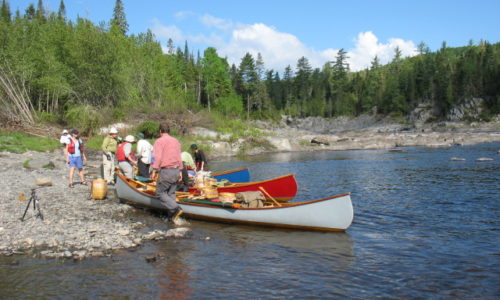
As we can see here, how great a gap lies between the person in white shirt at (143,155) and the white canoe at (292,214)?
9.46ft

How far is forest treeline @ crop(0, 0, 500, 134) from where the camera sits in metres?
32.8

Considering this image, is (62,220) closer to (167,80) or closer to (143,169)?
(143,169)

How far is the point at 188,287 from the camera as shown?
18.9 ft

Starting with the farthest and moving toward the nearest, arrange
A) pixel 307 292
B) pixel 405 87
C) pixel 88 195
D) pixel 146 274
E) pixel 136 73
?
pixel 405 87, pixel 136 73, pixel 88 195, pixel 146 274, pixel 307 292

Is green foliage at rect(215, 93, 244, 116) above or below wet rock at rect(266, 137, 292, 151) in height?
above

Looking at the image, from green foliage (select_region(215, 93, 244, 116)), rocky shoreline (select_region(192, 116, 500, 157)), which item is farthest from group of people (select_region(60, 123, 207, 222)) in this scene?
green foliage (select_region(215, 93, 244, 116))

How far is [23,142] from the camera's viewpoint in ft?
77.4

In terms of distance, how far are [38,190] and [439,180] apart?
15971mm

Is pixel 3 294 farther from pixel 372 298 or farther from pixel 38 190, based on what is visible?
pixel 38 190

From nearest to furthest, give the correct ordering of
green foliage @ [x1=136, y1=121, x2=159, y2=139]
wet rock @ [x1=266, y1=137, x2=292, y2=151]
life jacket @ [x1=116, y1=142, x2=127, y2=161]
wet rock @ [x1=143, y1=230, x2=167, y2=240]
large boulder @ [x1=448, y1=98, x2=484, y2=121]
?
wet rock @ [x1=143, y1=230, x2=167, y2=240] < life jacket @ [x1=116, y1=142, x2=127, y2=161] < green foliage @ [x1=136, y1=121, x2=159, y2=139] < wet rock @ [x1=266, y1=137, x2=292, y2=151] < large boulder @ [x1=448, y1=98, x2=484, y2=121]

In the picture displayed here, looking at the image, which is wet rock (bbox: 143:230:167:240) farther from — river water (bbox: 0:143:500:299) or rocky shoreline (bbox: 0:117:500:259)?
river water (bbox: 0:143:500:299)

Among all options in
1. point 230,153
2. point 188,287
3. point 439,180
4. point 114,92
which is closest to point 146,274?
point 188,287

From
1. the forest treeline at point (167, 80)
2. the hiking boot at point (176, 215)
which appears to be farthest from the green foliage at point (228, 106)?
the hiking boot at point (176, 215)

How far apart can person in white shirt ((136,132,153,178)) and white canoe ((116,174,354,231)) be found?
9.46ft
